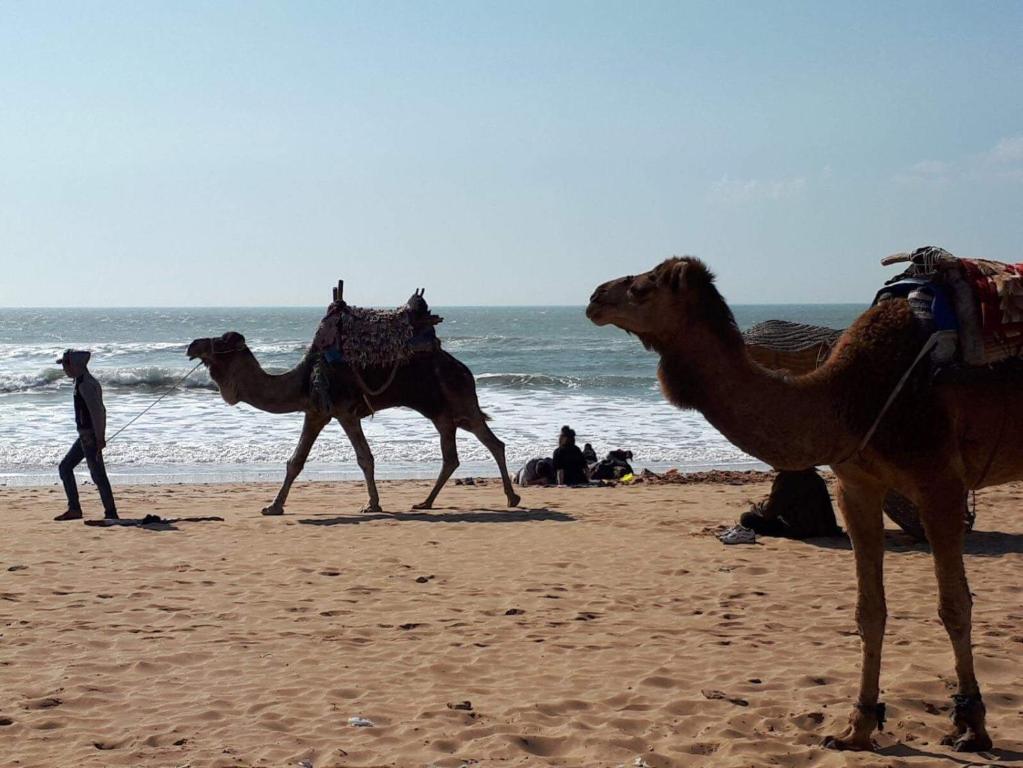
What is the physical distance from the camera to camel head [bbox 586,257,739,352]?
4.89m

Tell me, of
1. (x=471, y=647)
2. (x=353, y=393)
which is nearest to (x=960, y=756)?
(x=471, y=647)

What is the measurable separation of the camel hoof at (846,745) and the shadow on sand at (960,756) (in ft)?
0.19

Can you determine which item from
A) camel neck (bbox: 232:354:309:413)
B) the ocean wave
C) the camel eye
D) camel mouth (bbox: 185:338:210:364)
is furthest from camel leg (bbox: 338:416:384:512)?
the ocean wave

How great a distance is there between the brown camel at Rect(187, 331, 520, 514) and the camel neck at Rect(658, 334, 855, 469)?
28.7 feet

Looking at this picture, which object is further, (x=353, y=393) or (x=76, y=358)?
(x=353, y=393)

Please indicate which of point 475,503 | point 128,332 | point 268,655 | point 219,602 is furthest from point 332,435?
point 128,332

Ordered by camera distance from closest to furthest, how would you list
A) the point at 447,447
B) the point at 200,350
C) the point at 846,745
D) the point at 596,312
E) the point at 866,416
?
the point at 596,312 → the point at 866,416 → the point at 846,745 → the point at 200,350 → the point at 447,447

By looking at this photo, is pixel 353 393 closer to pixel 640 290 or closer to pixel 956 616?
pixel 640 290

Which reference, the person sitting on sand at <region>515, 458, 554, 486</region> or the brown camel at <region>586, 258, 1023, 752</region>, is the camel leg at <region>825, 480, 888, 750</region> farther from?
the person sitting on sand at <region>515, 458, 554, 486</region>

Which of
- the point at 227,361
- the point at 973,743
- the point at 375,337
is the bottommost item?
the point at 973,743

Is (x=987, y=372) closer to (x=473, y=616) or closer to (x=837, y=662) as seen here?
(x=837, y=662)

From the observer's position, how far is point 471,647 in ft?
23.1

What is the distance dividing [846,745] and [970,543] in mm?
5944

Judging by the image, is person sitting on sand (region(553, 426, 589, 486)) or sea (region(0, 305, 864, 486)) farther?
sea (region(0, 305, 864, 486))
